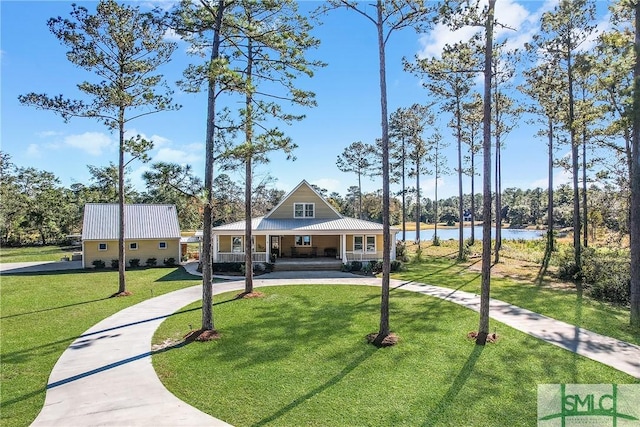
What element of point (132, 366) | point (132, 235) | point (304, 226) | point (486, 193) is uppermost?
point (486, 193)

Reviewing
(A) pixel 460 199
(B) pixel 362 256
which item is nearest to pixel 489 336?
(B) pixel 362 256

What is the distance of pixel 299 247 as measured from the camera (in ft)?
84.2

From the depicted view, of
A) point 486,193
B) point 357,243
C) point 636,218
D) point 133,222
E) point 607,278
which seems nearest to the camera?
point 486,193

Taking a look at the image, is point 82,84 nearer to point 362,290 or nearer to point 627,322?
point 362,290

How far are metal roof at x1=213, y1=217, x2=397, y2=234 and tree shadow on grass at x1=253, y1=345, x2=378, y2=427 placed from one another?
13567 millimetres

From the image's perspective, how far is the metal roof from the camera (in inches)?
866

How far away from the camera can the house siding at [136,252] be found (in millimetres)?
24359

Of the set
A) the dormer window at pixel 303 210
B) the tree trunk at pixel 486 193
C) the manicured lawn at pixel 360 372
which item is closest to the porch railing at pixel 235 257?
the dormer window at pixel 303 210

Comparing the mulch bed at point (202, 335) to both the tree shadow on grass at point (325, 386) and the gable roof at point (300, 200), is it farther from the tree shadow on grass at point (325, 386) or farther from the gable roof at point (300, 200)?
the gable roof at point (300, 200)

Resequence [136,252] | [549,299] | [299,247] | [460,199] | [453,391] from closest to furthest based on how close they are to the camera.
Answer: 1. [453,391]
2. [549,299]
3. [136,252]
4. [299,247]
5. [460,199]

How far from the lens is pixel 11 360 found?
27.2 feet

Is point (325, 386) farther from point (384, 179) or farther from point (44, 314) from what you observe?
point (44, 314)

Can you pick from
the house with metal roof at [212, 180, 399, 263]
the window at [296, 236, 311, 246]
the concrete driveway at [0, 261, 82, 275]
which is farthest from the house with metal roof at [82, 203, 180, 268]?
the window at [296, 236, 311, 246]

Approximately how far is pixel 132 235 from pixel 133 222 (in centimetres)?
158
